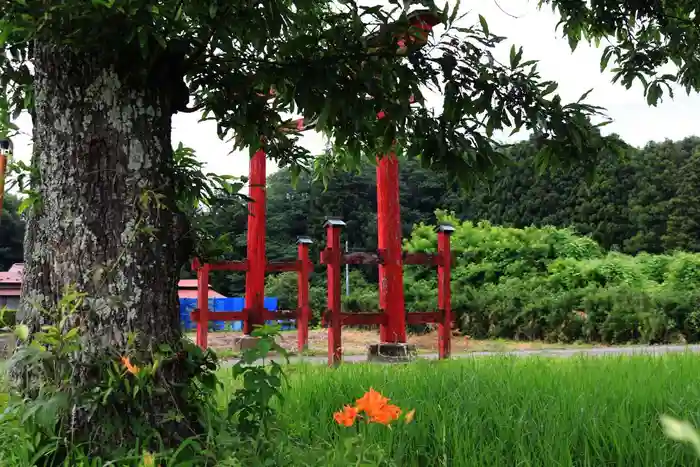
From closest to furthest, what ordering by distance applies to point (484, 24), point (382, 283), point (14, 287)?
point (484, 24) < point (382, 283) < point (14, 287)

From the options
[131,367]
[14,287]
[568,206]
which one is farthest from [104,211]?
[14,287]

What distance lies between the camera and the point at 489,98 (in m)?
2.37

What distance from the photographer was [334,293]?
273 inches

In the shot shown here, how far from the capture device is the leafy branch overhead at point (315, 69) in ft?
6.64

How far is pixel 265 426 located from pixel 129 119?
3.70ft

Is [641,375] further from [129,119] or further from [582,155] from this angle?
[129,119]

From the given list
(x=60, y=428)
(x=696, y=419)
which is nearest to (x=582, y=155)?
(x=696, y=419)

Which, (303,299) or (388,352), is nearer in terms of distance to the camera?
(388,352)

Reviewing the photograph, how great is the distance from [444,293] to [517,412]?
4693mm

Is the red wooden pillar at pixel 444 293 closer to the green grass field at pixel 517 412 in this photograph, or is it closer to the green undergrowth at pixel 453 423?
the green grass field at pixel 517 412

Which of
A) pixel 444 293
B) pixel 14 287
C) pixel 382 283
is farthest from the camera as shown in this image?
pixel 14 287

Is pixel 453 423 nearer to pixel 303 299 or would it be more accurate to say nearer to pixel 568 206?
pixel 303 299

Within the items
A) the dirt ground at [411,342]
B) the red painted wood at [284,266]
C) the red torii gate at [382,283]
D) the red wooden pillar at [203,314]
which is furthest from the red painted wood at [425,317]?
the red wooden pillar at [203,314]

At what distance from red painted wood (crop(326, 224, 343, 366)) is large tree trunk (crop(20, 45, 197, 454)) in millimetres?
4066
